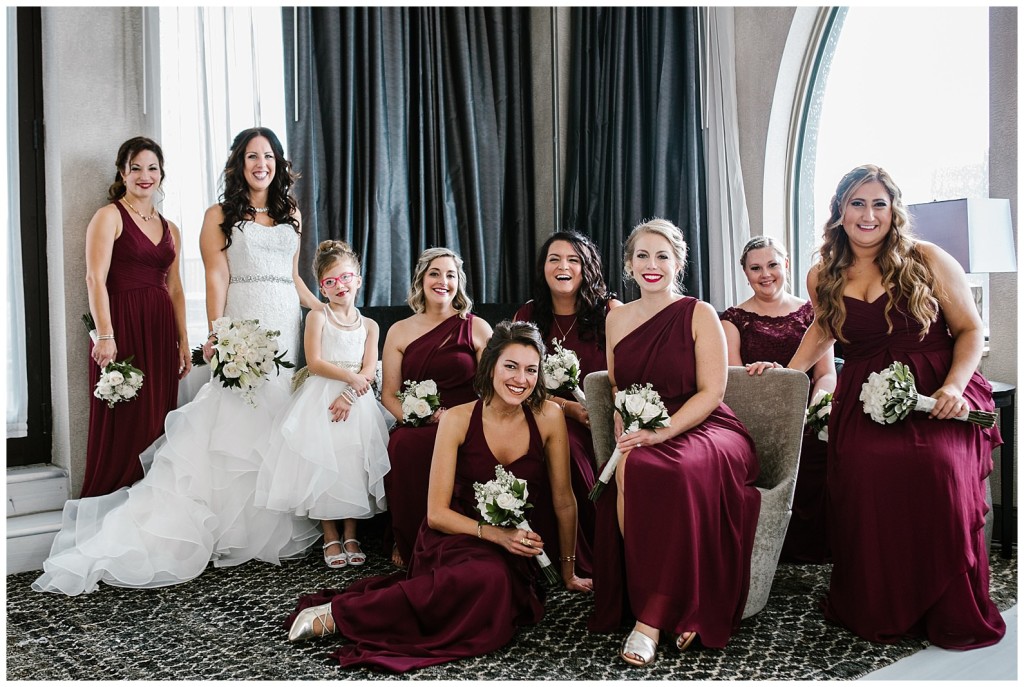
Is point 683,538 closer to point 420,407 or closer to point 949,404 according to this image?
point 949,404

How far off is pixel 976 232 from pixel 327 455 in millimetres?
2914

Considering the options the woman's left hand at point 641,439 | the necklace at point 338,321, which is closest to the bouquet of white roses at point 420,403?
the necklace at point 338,321

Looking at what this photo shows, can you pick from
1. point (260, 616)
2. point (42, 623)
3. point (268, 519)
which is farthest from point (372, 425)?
point (42, 623)

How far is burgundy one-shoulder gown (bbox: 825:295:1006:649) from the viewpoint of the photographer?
278 cm

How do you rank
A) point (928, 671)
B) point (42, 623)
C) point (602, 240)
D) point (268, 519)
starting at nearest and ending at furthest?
point (928, 671) → point (42, 623) → point (268, 519) → point (602, 240)

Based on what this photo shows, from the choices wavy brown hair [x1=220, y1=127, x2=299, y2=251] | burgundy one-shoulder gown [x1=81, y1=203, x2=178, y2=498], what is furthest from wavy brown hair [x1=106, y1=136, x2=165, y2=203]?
wavy brown hair [x1=220, y1=127, x2=299, y2=251]

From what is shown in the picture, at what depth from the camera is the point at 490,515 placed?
2893 mm

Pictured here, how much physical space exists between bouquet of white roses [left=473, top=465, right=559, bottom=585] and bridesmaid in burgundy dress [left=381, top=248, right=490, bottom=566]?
0.95 metres

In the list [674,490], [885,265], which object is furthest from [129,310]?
[885,265]

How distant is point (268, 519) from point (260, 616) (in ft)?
2.72

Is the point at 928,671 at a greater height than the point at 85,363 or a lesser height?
lesser

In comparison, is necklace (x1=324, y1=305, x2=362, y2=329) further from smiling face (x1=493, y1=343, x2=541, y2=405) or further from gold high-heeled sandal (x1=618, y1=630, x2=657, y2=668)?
gold high-heeled sandal (x1=618, y1=630, x2=657, y2=668)

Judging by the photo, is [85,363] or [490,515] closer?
[490,515]

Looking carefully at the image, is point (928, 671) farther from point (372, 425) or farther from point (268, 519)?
point (268, 519)
